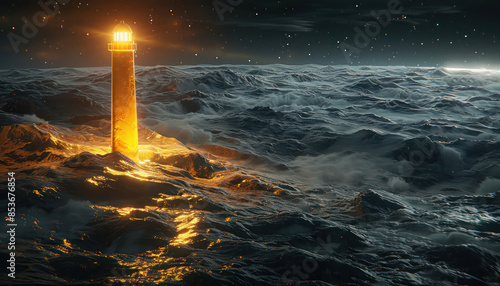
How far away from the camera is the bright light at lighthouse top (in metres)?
12.5

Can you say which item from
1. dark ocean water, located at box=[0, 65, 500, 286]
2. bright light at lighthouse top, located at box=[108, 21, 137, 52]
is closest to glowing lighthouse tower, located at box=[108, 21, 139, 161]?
bright light at lighthouse top, located at box=[108, 21, 137, 52]

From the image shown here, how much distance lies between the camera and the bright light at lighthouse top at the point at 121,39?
492 inches

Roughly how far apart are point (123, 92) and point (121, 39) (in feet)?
5.33

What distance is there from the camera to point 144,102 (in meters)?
43.2

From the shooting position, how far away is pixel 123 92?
1288 cm

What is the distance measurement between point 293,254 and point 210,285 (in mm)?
2068

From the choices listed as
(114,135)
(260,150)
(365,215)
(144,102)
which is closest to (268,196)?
(365,215)
